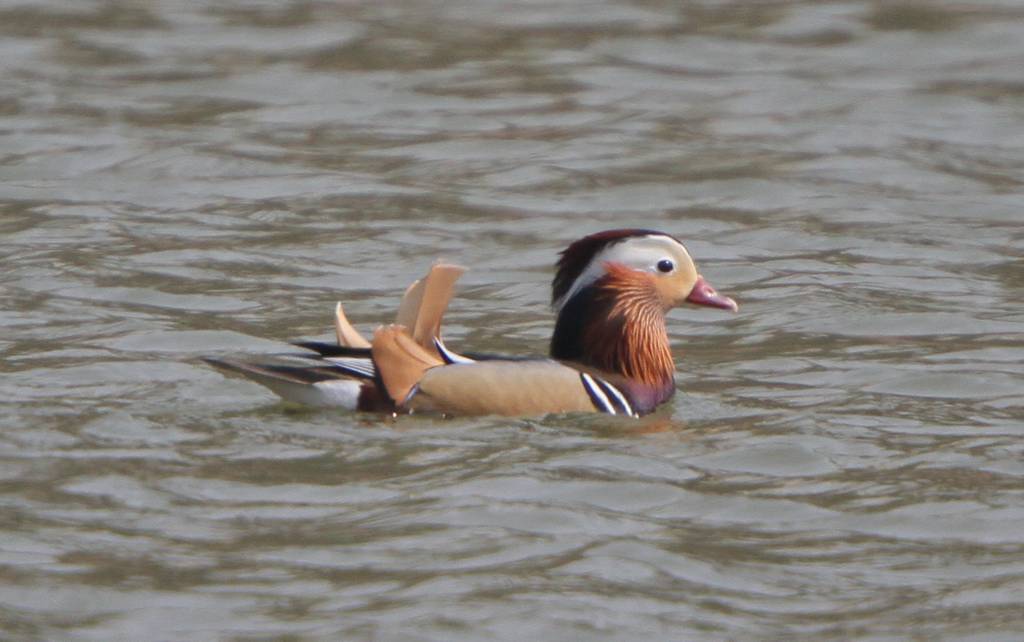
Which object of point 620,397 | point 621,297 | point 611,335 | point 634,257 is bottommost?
point 620,397

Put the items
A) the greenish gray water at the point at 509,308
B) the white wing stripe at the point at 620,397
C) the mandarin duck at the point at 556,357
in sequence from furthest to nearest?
the white wing stripe at the point at 620,397 < the mandarin duck at the point at 556,357 < the greenish gray water at the point at 509,308

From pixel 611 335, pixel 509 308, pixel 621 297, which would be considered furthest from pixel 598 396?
pixel 509 308

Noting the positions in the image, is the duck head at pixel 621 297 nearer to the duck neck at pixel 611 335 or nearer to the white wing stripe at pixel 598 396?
the duck neck at pixel 611 335

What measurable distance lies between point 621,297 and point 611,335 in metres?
0.16

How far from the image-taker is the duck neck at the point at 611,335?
870cm

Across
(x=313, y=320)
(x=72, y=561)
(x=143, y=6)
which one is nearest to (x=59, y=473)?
(x=72, y=561)

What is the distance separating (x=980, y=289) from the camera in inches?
428

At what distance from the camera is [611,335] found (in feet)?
28.6

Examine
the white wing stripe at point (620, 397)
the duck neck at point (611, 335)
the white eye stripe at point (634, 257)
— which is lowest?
the white wing stripe at point (620, 397)

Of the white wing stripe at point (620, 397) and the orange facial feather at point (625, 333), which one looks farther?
the orange facial feather at point (625, 333)

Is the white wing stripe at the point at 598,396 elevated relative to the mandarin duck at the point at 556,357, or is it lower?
lower

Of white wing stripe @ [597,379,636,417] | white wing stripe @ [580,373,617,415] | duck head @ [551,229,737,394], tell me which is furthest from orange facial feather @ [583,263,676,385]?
white wing stripe @ [580,373,617,415]

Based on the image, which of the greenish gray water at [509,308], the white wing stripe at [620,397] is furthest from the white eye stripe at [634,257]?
the greenish gray water at [509,308]

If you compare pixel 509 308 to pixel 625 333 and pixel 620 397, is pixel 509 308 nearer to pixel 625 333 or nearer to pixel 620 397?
pixel 625 333
